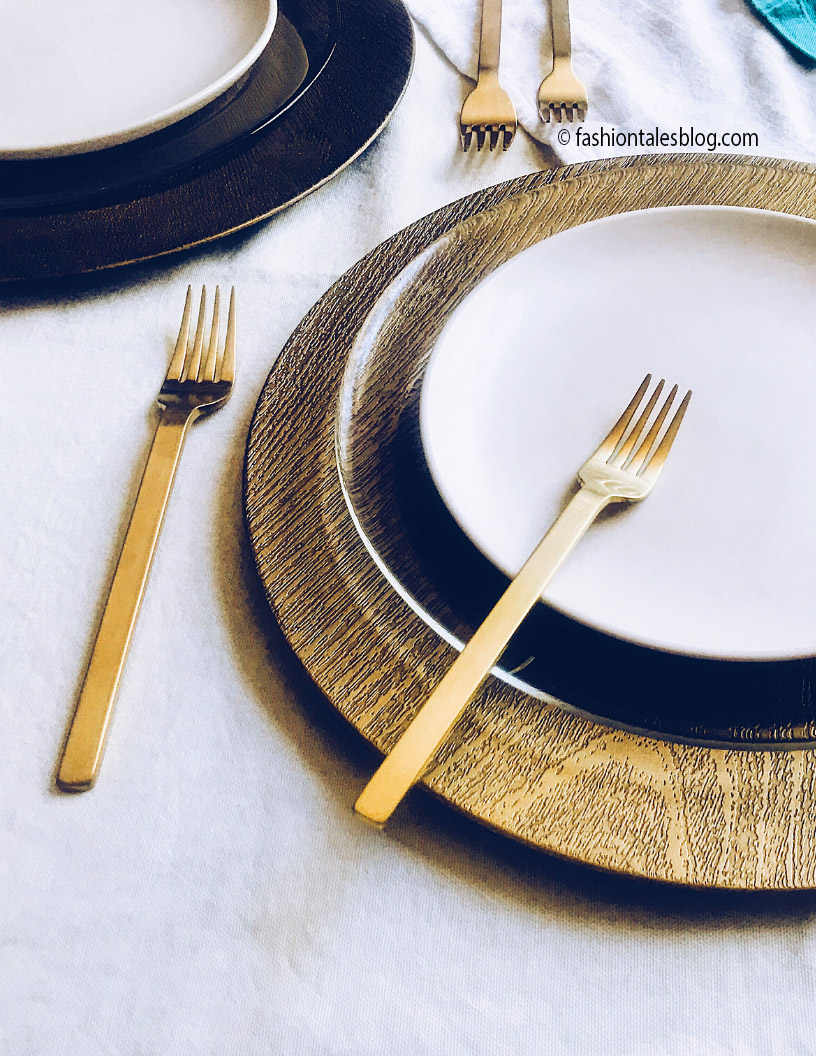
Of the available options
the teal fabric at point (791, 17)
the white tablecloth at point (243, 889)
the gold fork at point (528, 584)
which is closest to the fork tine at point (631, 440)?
the gold fork at point (528, 584)

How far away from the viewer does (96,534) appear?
33 centimetres

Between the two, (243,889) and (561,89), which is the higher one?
(561,89)

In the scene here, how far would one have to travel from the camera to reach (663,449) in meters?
0.30

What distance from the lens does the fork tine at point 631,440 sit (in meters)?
0.30

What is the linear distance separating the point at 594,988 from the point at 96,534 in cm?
24

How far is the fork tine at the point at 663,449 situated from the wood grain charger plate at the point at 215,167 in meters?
0.24

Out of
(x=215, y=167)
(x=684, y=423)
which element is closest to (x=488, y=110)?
(x=215, y=167)

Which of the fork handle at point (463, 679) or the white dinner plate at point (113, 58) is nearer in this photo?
the fork handle at point (463, 679)

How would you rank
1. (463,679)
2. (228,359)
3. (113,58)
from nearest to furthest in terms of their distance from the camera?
(463,679)
(228,359)
(113,58)

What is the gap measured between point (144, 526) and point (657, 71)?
1.46 ft

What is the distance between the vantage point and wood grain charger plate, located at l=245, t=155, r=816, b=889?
0.22 m

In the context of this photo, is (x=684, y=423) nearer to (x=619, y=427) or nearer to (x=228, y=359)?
(x=619, y=427)

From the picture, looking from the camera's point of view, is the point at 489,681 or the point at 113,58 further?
the point at 113,58

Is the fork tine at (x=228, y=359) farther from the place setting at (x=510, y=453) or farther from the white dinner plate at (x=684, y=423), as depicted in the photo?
the white dinner plate at (x=684, y=423)
